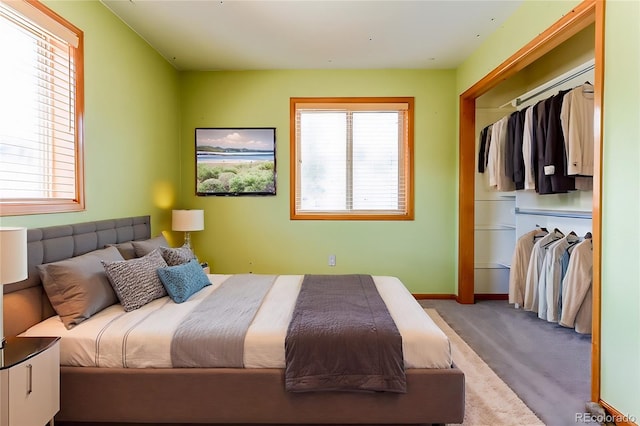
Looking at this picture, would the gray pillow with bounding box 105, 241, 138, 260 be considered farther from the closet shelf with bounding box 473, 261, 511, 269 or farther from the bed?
the closet shelf with bounding box 473, 261, 511, 269

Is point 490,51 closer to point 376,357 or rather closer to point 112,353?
point 376,357

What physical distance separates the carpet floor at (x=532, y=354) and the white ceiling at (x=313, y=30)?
277cm

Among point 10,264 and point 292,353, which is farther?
point 292,353

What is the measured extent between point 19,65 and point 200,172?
2.26m

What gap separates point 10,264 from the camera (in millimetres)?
1557

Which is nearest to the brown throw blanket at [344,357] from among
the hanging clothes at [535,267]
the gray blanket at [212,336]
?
the gray blanket at [212,336]

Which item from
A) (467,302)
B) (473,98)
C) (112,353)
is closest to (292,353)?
(112,353)

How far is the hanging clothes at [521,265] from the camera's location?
369cm

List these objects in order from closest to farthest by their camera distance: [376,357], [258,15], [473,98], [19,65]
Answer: [376,357] < [19,65] < [258,15] < [473,98]

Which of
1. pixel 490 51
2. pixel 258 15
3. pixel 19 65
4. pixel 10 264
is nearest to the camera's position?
pixel 10 264

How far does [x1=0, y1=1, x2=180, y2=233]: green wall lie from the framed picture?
15.0 inches

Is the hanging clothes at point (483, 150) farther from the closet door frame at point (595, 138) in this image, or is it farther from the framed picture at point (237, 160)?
the framed picture at point (237, 160)

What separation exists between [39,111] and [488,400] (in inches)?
131

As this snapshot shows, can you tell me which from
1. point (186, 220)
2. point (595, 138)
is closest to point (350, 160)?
point (186, 220)
